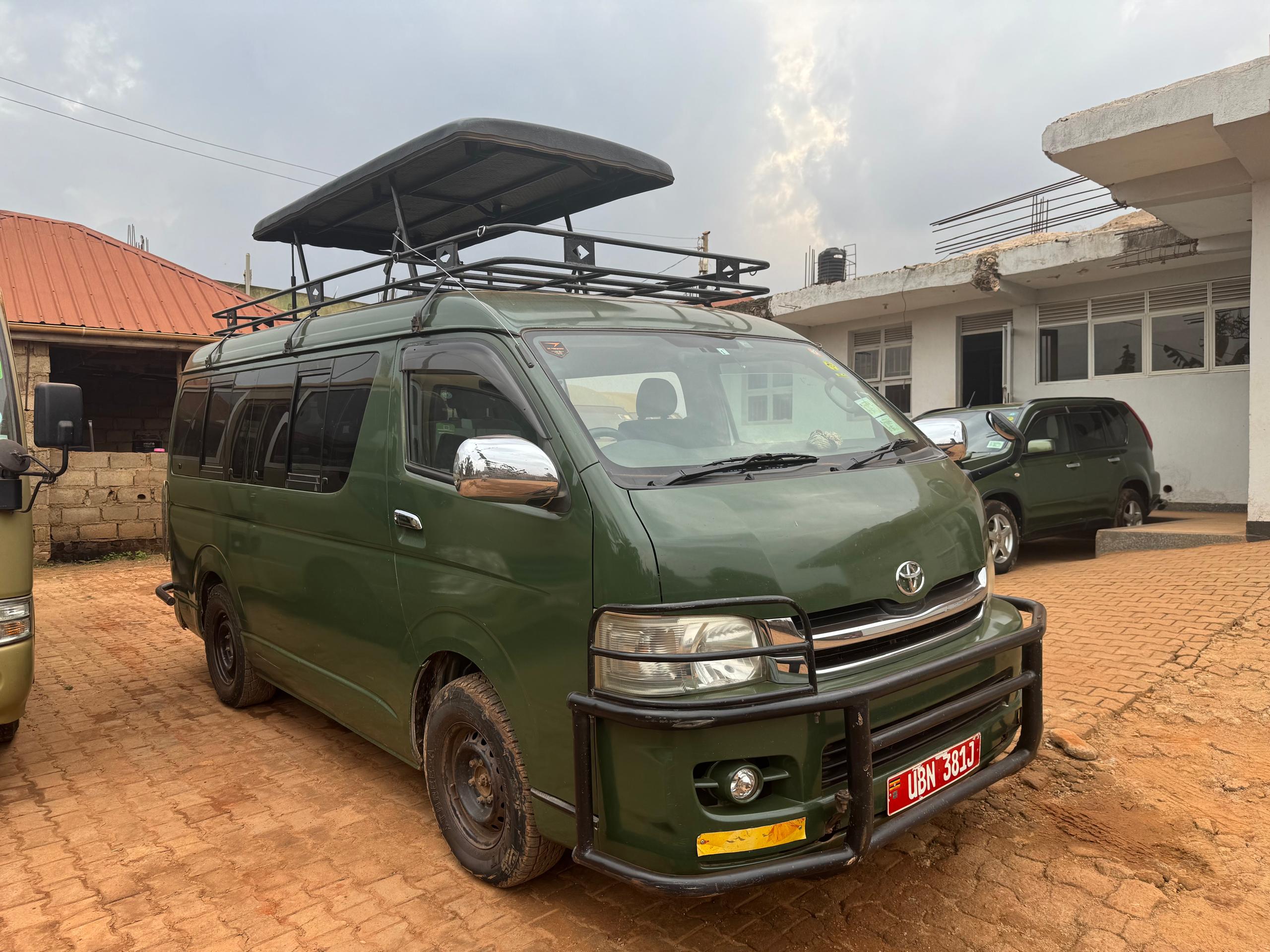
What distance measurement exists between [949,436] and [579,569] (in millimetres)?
2167

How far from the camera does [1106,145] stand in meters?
8.74

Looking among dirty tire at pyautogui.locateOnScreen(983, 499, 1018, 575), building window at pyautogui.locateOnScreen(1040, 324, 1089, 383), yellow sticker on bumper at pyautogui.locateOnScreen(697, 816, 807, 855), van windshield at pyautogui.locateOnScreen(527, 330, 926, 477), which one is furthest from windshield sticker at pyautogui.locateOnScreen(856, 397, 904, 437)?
building window at pyautogui.locateOnScreen(1040, 324, 1089, 383)

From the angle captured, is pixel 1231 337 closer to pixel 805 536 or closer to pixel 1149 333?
pixel 1149 333

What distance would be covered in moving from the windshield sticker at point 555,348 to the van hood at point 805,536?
0.77 metres

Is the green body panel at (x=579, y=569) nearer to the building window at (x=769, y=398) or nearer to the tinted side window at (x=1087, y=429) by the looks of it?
the building window at (x=769, y=398)

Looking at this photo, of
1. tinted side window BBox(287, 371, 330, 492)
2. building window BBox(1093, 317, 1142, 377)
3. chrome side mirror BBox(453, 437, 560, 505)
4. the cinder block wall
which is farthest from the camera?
building window BBox(1093, 317, 1142, 377)

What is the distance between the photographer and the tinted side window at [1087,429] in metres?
9.55

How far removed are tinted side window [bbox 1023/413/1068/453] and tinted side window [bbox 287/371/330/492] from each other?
7516mm

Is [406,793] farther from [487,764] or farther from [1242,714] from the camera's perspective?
[1242,714]

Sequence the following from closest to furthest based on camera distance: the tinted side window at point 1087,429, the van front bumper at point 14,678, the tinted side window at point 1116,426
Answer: the van front bumper at point 14,678 < the tinted side window at point 1087,429 < the tinted side window at point 1116,426

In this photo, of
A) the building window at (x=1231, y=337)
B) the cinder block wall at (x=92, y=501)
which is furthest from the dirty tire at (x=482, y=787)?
the building window at (x=1231, y=337)

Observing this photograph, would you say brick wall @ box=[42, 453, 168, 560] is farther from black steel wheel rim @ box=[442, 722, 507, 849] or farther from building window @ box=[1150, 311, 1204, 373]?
building window @ box=[1150, 311, 1204, 373]

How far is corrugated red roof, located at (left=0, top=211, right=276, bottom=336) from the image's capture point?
13539mm

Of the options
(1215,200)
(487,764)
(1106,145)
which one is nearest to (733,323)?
(487,764)
